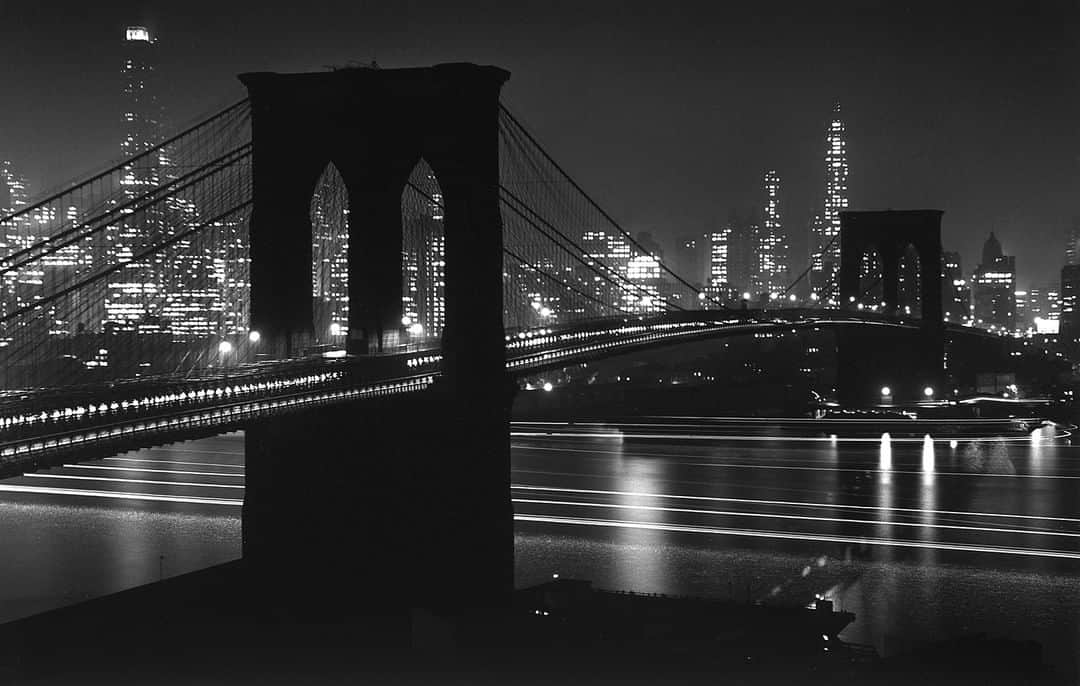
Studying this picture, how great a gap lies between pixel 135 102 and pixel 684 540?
93.6 meters

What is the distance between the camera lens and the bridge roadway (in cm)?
1658

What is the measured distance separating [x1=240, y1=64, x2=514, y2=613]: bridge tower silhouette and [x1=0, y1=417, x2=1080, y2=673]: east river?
10.3 ft

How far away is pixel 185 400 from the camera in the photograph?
19281mm

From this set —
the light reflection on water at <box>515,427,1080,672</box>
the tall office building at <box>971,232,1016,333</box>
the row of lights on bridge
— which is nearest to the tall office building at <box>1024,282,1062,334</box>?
the tall office building at <box>971,232,1016,333</box>

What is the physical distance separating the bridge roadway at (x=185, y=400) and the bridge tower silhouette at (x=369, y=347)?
0.64 m

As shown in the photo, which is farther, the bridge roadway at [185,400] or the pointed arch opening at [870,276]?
the pointed arch opening at [870,276]

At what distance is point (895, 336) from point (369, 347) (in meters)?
56.5

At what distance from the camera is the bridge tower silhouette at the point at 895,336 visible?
2948 inches

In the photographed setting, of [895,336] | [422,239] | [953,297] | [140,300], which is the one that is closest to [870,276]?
[895,336]

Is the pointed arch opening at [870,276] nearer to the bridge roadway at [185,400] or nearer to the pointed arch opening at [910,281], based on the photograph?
the pointed arch opening at [910,281]

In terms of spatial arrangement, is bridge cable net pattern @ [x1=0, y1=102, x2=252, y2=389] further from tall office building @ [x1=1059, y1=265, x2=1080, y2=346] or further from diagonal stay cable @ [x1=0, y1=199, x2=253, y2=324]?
tall office building @ [x1=1059, y1=265, x2=1080, y2=346]

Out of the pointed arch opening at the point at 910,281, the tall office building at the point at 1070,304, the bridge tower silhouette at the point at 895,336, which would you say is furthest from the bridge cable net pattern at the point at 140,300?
the tall office building at the point at 1070,304

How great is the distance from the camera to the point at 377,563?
77.9 feet

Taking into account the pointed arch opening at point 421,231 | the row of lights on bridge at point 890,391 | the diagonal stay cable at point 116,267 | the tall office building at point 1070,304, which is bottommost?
the row of lights on bridge at point 890,391
